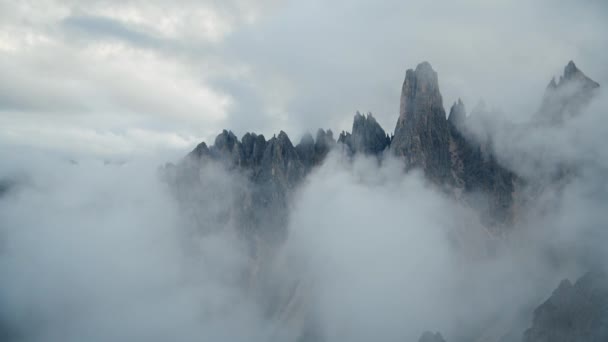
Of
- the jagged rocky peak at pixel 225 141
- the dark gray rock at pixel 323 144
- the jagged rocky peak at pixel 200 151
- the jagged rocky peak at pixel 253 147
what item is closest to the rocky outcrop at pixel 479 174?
the dark gray rock at pixel 323 144

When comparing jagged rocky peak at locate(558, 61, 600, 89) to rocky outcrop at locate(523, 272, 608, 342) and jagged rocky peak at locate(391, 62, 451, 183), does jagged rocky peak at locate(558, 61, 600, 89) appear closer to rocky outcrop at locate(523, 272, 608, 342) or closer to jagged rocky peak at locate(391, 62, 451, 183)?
jagged rocky peak at locate(391, 62, 451, 183)

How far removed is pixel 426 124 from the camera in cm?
13350

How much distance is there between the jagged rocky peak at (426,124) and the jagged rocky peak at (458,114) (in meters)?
2.88

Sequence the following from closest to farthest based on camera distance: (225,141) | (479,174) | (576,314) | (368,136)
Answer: (576,314) → (479,174) → (368,136) → (225,141)

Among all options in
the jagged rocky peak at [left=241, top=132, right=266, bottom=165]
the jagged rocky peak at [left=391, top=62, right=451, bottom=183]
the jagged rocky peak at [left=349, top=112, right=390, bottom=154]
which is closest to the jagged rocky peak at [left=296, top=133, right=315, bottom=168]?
the jagged rocky peak at [left=241, top=132, right=266, bottom=165]

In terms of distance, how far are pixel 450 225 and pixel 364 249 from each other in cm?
2770

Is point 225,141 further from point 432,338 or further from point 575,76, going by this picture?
point 432,338

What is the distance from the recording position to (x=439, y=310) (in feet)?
368

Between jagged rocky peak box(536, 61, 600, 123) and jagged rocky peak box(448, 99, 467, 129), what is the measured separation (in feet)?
72.1

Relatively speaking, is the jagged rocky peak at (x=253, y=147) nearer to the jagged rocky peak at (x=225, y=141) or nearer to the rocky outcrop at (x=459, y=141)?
the jagged rocky peak at (x=225, y=141)

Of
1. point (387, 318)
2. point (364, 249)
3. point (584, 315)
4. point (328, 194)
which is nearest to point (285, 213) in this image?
point (328, 194)

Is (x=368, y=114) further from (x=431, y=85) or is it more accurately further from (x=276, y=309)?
(x=276, y=309)

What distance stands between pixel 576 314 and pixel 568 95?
70.1 metres

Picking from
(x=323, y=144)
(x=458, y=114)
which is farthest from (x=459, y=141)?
(x=323, y=144)
